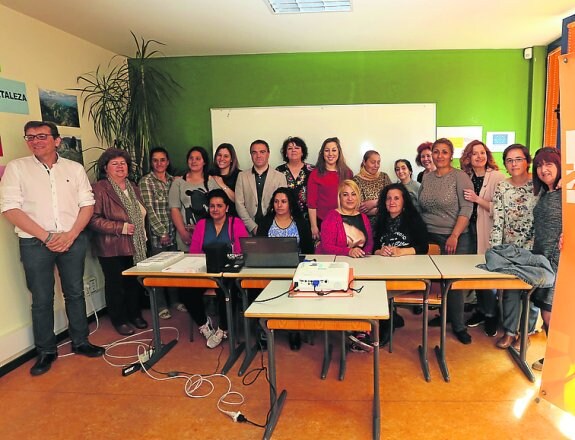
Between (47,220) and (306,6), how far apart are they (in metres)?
2.56

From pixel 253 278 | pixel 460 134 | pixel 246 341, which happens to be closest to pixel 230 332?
pixel 246 341

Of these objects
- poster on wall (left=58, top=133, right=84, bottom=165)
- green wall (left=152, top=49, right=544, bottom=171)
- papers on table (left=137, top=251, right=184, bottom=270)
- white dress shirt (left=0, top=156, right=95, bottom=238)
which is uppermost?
green wall (left=152, top=49, right=544, bottom=171)

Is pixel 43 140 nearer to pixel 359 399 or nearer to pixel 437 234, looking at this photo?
pixel 359 399

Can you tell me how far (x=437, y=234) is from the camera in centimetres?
352

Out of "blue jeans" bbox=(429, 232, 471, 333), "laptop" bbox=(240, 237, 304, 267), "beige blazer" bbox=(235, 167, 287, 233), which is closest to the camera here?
"laptop" bbox=(240, 237, 304, 267)

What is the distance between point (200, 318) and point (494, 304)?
2.46 metres

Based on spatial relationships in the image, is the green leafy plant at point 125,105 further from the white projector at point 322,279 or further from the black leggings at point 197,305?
the white projector at point 322,279

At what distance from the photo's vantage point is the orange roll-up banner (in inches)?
85.8

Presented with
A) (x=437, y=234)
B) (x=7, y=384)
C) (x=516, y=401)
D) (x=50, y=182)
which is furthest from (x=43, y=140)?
(x=516, y=401)

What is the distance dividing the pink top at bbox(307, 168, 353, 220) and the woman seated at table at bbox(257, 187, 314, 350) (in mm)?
447

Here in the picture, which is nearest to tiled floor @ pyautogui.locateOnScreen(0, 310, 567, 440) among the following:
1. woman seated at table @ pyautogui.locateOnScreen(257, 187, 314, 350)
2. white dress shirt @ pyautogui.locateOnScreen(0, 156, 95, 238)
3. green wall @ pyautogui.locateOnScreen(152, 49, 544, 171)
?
woman seated at table @ pyautogui.locateOnScreen(257, 187, 314, 350)

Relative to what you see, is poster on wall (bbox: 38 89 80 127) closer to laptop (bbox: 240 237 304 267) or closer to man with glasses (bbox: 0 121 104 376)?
man with glasses (bbox: 0 121 104 376)

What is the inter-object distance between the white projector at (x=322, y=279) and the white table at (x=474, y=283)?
2.35 feet

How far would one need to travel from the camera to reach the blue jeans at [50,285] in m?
3.00
